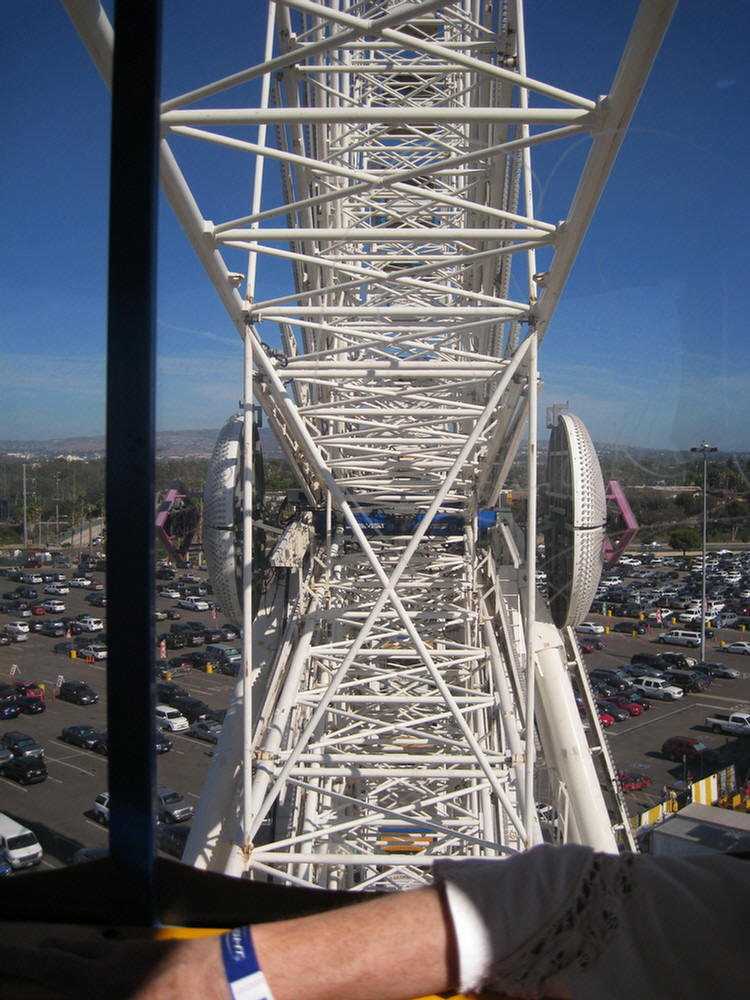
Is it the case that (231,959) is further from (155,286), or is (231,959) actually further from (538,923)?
(155,286)

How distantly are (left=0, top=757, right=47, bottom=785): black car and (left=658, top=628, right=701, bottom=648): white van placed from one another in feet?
16.9

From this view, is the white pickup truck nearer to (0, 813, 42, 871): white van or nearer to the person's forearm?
the person's forearm

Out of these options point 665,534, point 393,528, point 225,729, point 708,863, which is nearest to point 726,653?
point 393,528

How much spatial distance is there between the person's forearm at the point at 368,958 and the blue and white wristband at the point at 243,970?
0.4 inches

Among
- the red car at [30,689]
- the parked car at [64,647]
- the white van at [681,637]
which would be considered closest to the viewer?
the parked car at [64,647]

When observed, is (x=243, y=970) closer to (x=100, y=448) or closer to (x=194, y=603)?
(x=100, y=448)

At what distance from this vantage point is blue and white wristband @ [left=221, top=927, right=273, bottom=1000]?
986mm

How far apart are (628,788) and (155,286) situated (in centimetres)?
693

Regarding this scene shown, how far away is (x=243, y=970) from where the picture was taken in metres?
1.00

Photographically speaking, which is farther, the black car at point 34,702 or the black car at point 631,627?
the black car at point 631,627

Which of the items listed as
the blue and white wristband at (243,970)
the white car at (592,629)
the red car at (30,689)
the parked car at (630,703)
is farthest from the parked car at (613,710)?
the blue and white wristband at (243,970)

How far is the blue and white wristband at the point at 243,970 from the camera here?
0.99m

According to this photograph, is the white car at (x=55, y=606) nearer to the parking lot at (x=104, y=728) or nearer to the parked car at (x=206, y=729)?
the parking lot at (x=104, y=728)

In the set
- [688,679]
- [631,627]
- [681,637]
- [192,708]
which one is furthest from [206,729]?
[688,679]
